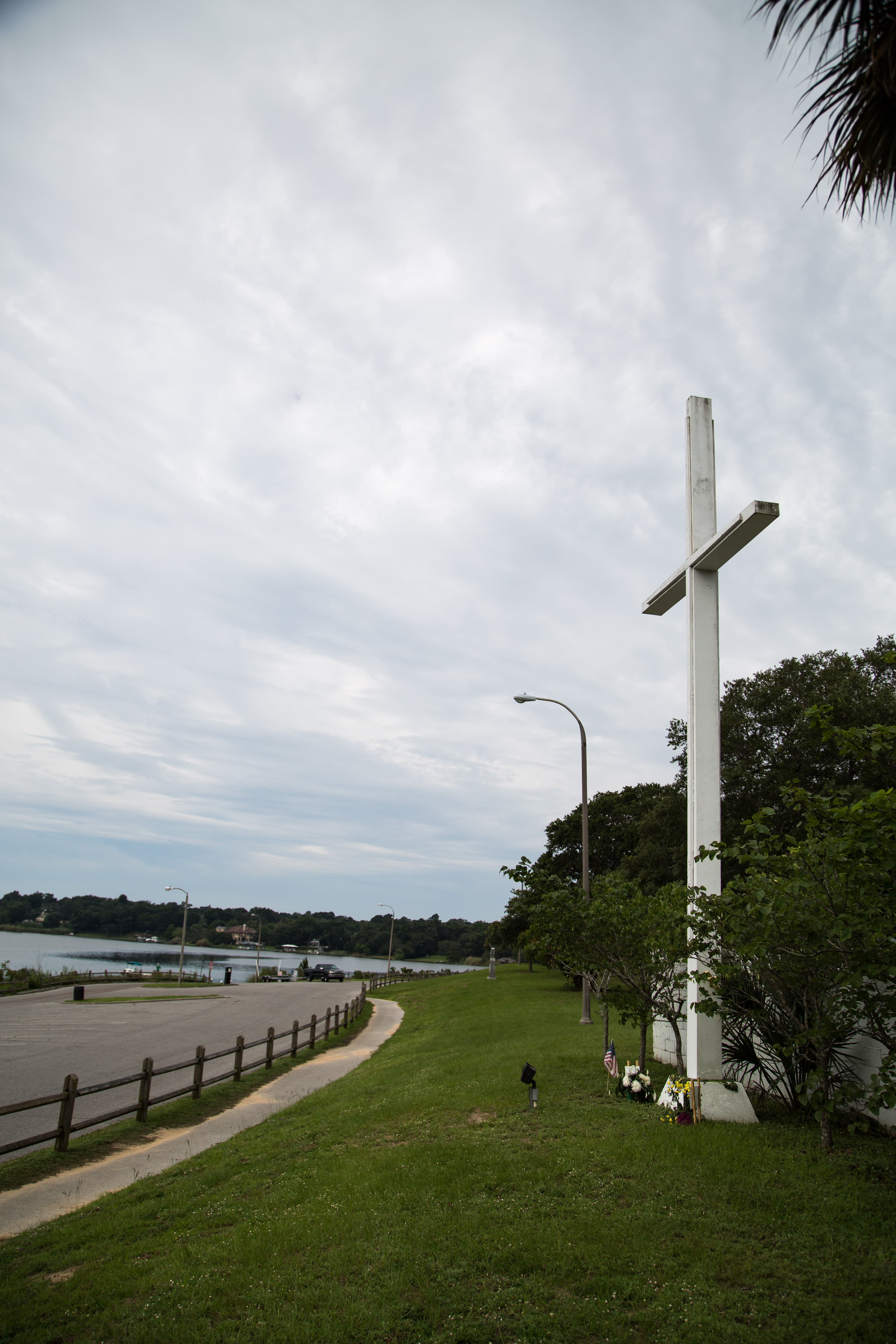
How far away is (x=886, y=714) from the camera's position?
2477 cm

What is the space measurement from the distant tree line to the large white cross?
151m

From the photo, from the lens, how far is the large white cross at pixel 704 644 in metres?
8.81

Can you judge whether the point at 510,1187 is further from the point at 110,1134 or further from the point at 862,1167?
the point at 110,1134

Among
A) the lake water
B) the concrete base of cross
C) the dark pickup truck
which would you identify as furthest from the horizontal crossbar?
the dark pickup truck

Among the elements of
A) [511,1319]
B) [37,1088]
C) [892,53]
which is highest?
[892,53]

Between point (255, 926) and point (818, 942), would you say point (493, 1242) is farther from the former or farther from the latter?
point (255, 926)

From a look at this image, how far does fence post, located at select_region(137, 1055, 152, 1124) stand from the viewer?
11617mm

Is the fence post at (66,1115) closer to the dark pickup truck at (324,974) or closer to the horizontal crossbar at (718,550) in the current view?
the horizontal crossbar at (718,550)

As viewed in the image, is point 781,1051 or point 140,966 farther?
point 140,966

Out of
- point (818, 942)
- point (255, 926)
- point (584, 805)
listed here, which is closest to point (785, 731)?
point (584, 805)

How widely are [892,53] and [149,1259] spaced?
845 centimetres

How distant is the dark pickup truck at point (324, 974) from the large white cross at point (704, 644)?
205 ft

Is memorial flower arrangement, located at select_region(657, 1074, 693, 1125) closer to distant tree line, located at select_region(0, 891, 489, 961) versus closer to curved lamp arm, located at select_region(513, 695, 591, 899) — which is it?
curved lamp arm, located at select_region(513, 695, 591, 899)

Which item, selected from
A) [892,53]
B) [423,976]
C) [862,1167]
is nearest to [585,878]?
[862,1167]
